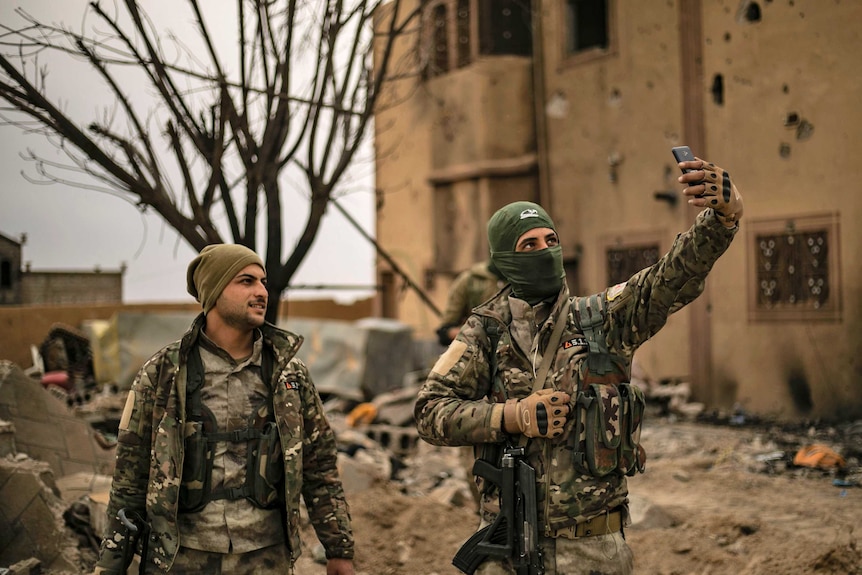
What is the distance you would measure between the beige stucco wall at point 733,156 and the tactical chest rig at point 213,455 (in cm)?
736

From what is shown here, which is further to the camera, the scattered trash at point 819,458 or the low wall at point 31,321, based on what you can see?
the scattered trash at point 819,458

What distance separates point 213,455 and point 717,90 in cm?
952

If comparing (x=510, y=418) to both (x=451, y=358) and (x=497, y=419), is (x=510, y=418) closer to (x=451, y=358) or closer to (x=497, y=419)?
(x=497, y=419)

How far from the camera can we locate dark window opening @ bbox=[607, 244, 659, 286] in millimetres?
11570

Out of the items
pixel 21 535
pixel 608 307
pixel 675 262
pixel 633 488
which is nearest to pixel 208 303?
pixel 608 307

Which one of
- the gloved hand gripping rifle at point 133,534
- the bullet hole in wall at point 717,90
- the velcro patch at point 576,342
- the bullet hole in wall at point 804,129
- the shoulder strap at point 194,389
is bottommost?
the gloved hand gripping rifle at point 133,534

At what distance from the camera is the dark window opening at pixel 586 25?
42.1 ft

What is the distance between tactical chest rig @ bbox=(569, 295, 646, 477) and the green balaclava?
140 millimetres

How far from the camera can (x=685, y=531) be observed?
558 centimetres

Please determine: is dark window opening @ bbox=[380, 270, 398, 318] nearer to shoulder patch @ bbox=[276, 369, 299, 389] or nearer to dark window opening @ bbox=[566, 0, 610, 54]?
dark window opening @ bbox=[566, 0, 610, 54]

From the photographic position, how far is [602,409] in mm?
2727

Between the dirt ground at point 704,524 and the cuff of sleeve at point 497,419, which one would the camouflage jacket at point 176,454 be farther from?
the dirt ground at point 704,524

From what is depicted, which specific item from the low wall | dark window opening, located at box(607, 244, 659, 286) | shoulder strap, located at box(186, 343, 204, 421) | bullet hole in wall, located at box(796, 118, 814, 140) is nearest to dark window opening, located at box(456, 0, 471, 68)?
dark window opening, located at box(607, 244, 659, 286)

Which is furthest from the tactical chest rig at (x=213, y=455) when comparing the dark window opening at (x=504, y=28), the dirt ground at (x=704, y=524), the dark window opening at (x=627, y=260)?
the dark window opening at (x=504, y=28)
